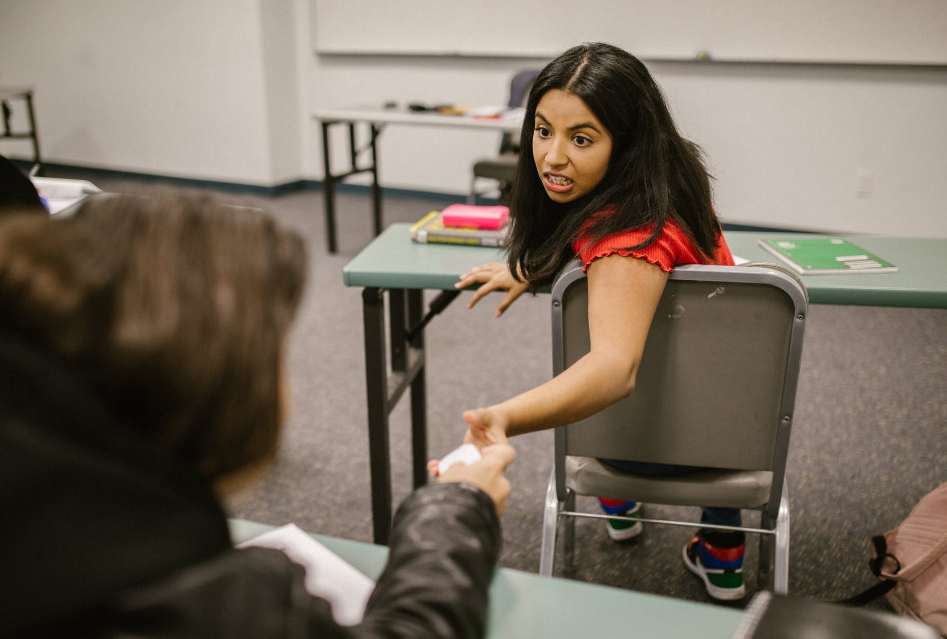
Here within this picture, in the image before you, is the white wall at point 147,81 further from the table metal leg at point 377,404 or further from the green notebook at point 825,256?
the green notebook at point 825,256

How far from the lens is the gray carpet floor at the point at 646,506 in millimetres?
1712

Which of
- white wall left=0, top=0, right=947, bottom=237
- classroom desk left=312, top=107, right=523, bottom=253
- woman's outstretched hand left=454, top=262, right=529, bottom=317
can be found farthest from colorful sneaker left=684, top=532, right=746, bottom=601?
classroom desk left=312, top=107, right=523, bottom=253

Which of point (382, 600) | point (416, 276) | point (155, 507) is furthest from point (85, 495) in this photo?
point (416, 276)

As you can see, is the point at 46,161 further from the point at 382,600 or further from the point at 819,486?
the point at 382,600

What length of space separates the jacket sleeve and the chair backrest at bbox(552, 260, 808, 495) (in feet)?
1.69

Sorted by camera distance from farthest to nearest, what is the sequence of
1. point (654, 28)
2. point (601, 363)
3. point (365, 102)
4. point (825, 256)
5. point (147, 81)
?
1. point (147, 81)
2. point (365, 102)
3. point (654, 28)
4. point (825, 256)
5. point (601, 363)

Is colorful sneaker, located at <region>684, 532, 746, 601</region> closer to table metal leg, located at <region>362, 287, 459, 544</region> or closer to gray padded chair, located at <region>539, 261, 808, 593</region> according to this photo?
gray padded chair, located at <region>539, 261, 808, 593</region>

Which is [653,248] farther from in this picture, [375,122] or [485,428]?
[375,122]

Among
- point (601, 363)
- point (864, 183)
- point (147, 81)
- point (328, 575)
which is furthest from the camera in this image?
point (147, 81)

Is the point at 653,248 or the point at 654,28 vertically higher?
the point at 654,28

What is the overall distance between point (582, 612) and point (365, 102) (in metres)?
4.97

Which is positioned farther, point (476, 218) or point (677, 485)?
point (476, 218)

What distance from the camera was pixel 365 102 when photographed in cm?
518

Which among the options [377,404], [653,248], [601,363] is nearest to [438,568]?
[601,363]
